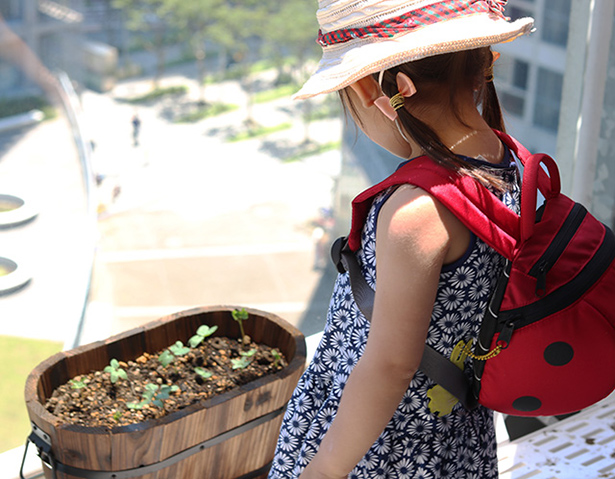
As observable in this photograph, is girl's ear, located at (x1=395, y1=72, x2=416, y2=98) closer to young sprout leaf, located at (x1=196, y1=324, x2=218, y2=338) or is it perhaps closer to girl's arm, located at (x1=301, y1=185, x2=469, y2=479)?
girl's arm, located at (x1=301, y1=185, x2=469, y2=479)

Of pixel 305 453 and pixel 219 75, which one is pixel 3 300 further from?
pixel 305 453

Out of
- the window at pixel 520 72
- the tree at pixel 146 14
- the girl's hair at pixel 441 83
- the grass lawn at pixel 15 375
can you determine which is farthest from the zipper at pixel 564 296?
the tree at pixel 146 14

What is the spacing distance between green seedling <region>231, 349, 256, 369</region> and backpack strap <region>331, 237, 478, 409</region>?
457 millimetres

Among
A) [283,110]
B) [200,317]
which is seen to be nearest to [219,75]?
[283,110]

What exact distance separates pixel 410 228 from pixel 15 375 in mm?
11345

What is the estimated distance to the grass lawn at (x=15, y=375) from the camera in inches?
438

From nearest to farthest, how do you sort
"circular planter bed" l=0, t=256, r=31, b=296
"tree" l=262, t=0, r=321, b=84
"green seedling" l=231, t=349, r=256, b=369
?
"green seedling" l=231, t=349, r=256, b=369, "circular planter bed" l=0, t=256, r=31, b=296, "tree" l=262, t=0, r=321, b=84

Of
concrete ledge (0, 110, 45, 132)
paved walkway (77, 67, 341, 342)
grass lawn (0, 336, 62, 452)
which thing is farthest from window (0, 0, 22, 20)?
grass lawn (0, 336, 62, 452)

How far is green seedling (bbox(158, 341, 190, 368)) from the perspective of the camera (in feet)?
3.63

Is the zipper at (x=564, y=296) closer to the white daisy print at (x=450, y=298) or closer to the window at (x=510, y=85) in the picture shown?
the white daisy print at (x=450, y=298)

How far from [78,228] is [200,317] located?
14.1 meters

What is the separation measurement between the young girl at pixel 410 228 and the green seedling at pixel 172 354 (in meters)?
0.43

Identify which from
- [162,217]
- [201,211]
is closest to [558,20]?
[162,217]

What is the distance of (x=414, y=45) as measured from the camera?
58 centimetres
